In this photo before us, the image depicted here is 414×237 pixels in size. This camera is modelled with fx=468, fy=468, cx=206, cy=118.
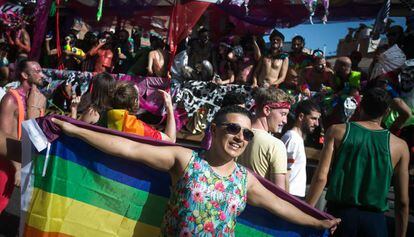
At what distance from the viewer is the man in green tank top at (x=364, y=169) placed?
3.37m

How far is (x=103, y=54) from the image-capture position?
11.6m

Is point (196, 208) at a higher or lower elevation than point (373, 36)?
lower

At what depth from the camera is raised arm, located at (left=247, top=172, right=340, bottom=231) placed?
9.55 feet

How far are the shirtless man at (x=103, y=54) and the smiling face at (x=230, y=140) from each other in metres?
9.06

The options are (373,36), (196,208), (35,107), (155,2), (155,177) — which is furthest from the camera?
(155,2)

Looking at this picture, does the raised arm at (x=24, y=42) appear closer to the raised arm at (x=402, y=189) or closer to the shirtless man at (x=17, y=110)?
the shirtless man at (x=17, y=110)

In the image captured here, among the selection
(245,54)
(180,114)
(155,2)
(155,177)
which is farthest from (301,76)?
(155,177)

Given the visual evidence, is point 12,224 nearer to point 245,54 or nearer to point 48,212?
point 48,212

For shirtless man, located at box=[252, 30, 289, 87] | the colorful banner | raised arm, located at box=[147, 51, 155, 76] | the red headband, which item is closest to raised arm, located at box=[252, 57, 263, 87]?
shirtless man, located at box=[252, 30, 289, 87]

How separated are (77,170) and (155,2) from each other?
841cm

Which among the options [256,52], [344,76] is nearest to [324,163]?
[344,76]

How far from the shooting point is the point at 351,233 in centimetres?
335

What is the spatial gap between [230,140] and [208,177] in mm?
252

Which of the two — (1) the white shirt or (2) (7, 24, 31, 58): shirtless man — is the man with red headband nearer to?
Result: (1) the white shirt
